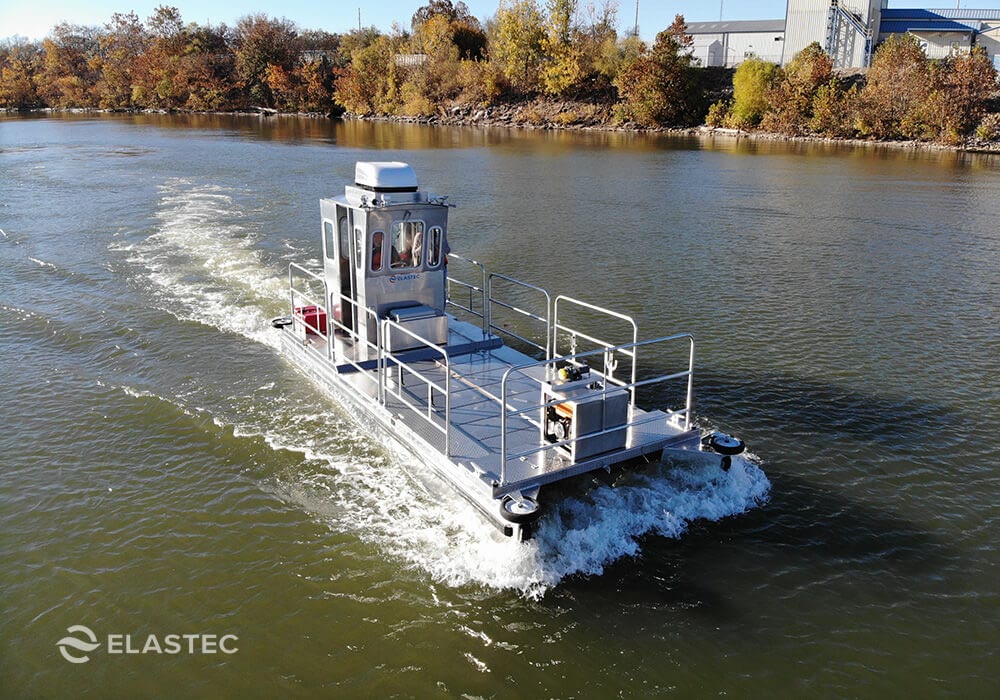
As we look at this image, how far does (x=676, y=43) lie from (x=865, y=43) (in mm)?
19168

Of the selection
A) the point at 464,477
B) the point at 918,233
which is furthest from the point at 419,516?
the point at 918,233

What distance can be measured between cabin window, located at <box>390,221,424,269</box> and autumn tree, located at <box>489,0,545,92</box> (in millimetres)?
81147

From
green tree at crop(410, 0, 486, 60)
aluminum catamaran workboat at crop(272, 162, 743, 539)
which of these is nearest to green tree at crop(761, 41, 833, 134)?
green tree at crop(410, 0, 486, 60)

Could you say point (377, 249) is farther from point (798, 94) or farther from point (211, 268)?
point (798, 94)

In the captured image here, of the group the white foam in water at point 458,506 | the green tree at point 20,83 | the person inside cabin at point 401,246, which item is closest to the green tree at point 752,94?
the person inside cabin at point 401,246

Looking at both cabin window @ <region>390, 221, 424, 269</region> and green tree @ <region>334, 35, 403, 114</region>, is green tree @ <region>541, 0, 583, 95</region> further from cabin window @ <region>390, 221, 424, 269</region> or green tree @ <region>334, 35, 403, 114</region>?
cabin window @ <region>390, 221, 424, 269</region>

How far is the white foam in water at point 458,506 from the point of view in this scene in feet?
30.9

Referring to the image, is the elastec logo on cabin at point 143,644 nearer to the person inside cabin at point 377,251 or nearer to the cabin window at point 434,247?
the person inside cabin at point 377,251

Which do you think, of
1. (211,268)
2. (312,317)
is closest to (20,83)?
(211,268)

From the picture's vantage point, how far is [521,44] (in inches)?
3504

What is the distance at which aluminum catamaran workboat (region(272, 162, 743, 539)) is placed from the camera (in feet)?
32.4

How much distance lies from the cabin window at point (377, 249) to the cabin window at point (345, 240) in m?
0.62

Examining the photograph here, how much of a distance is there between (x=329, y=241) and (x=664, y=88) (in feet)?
223

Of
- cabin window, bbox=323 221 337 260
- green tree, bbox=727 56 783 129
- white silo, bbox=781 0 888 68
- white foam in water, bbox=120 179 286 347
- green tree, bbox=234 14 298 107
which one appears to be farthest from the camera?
green tree, bbox=234 14 298 107
